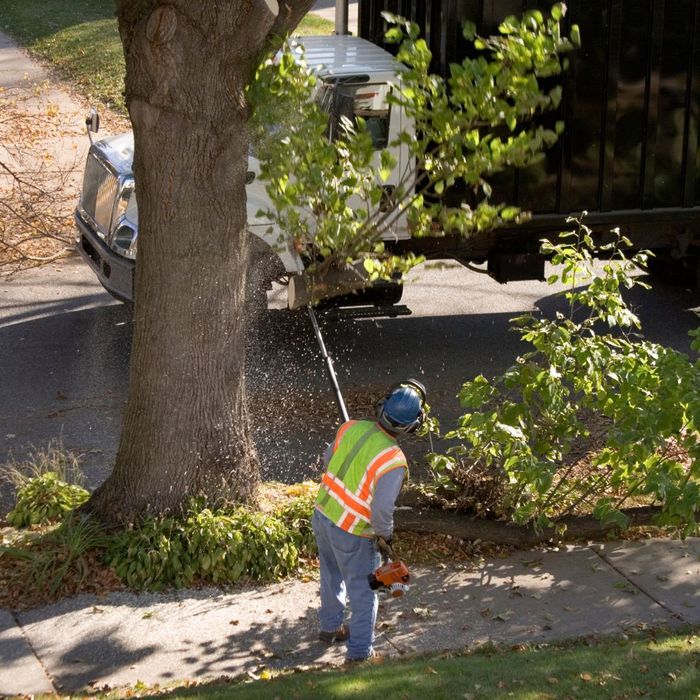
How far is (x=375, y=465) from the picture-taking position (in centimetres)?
557

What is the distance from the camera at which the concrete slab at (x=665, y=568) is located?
6.51 meters

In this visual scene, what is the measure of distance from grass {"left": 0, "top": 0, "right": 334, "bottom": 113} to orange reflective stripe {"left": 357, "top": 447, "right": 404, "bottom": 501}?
14.2 m

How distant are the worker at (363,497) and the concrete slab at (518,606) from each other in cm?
40

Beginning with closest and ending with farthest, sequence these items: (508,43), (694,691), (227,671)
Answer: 1. (694,691)
2. (227,671)
3. (508,43)

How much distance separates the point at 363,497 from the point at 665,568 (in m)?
2.26

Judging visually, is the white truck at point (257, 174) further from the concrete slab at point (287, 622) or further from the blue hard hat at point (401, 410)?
the blue hard hat at point (401, 410)

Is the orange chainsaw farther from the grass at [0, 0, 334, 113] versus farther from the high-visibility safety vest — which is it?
the grass at [0, 0, 334, 113]

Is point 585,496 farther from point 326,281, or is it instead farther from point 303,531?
point 326,281

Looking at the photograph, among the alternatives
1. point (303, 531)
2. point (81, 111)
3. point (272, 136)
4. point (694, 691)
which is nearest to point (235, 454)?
point (303, 531)

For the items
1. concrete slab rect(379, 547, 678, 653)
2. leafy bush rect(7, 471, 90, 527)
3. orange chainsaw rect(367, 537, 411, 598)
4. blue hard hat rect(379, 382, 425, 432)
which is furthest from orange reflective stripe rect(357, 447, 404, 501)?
leafy bush rect(7, 471, 90, 527)

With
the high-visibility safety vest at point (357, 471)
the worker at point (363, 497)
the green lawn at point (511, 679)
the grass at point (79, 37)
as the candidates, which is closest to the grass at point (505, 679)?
the green lawn at point (511, 679)

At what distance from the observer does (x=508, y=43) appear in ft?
20.1

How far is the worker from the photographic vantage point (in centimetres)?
555

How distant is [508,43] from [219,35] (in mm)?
1544
